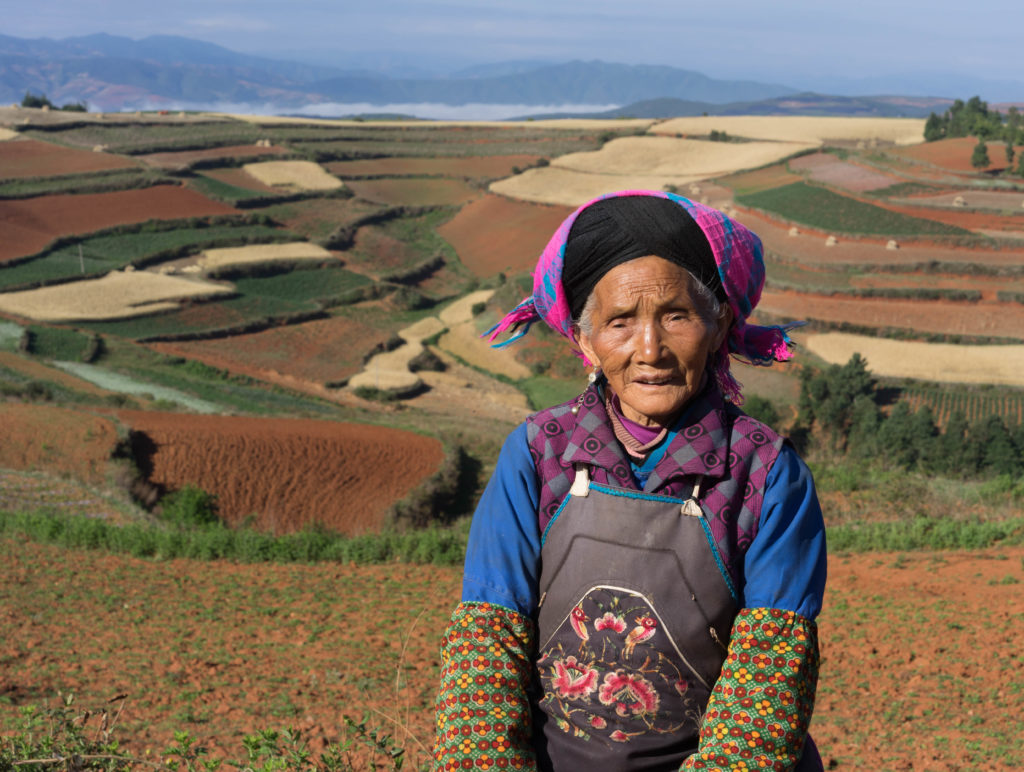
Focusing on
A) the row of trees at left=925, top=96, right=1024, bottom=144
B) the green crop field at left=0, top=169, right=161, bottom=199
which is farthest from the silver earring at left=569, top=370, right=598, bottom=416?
the row of trees at left=925, top=96, right=1024, bottom=144

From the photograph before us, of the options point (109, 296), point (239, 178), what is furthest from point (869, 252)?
point (239, 178)

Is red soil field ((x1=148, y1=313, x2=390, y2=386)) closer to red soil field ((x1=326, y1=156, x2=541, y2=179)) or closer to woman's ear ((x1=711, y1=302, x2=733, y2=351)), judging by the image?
woman's ear ((x1=711, y1=302, x2=733, y2=351))

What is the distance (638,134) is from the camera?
287ft

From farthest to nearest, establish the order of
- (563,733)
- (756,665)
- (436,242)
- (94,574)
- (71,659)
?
(436,242), (94,574), (71,659), (563,733), (756,665)

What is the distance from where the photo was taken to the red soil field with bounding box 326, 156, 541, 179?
72.1 metres

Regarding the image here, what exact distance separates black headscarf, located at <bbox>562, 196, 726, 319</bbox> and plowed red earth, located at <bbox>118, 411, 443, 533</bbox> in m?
14.8

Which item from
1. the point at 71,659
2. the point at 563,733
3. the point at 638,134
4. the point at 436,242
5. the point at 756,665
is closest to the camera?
the point at 756,665

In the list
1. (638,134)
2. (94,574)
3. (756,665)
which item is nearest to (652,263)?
(756,665)

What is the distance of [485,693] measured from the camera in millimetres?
2102

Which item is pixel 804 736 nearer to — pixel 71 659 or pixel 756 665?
pixel 756 665

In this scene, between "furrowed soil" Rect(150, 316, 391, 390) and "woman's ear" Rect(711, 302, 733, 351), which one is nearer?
"woman's ear" Rect(711, 302, 733, 351)

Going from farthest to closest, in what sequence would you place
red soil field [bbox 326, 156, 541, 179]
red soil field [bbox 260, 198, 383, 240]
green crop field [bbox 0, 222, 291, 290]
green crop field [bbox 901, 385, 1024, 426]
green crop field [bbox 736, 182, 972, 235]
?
red soil field [bbox 326, 156, 541, 179]
red soil field [bbox 260, 198, 383, 240]
green crop field [bbox 736, 182, 972, 235]
green crop field [bbox 0, 222, 291, 290]
green crop field [bbox 901, 385, 1024, 426]

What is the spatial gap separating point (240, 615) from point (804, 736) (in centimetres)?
860

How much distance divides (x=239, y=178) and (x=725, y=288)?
6679 cm
